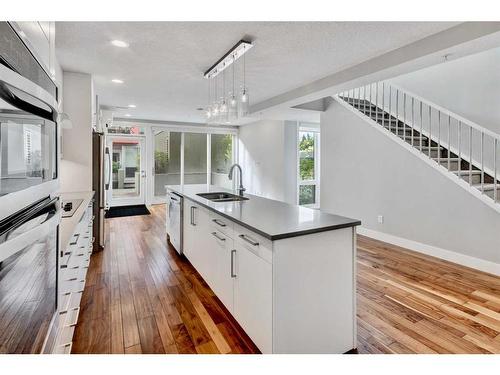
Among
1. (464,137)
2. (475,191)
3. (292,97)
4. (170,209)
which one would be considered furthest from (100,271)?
(464,137)

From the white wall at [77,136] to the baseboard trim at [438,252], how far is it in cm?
446

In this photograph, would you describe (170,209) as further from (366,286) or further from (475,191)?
(475,191)

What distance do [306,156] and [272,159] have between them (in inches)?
37.7

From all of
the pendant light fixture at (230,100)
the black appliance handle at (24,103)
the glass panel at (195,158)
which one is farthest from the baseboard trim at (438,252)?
the glass panel at (195,158)

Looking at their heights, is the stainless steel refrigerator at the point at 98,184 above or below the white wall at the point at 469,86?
below

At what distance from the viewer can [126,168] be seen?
26.5 ft

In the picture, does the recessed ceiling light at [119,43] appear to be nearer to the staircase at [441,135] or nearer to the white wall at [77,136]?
the white wall at [77,136]

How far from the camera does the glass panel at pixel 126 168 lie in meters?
7.95

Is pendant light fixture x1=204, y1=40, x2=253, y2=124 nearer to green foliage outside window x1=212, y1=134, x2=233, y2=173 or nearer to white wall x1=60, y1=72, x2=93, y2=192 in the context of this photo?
white wall x1=60, y1=72, x2=93, y2=192

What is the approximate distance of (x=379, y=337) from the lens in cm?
203

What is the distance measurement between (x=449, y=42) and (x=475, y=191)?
5.98 ft

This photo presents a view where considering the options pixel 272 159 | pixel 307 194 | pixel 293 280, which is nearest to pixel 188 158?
pixel 272 159

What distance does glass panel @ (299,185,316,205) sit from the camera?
7.50 meters

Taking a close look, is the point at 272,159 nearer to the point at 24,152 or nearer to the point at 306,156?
the point at 306,156
